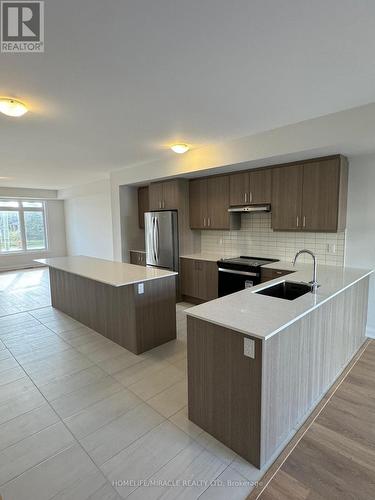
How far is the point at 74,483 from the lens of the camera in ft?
5.15

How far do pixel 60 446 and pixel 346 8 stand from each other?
10.3 feet

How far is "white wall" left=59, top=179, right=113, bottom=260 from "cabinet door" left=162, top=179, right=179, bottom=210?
9.34ft

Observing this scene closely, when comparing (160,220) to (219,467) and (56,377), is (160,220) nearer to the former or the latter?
(56,377)

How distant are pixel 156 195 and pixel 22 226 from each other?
6161 mm

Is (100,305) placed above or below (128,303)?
below

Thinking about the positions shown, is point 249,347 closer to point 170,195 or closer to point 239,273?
point 239,273

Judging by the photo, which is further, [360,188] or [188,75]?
[360,188]

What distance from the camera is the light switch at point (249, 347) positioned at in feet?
5.18

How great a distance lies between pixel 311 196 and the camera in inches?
135

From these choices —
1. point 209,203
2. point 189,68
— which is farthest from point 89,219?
point 189,68

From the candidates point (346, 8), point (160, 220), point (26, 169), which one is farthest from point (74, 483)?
point (26, 169)

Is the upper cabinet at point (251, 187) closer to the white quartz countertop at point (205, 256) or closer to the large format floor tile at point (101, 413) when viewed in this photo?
the white quartz countertop at point (205, 256)

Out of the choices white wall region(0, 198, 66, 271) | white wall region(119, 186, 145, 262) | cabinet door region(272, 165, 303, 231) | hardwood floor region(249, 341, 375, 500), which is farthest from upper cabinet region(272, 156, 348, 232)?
white wall region(0, 198, 66, 271)

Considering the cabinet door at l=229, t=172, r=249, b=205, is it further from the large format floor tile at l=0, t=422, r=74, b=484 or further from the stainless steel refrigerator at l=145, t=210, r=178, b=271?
the large format floor tile at l=0, t=422, r=74, b=484
